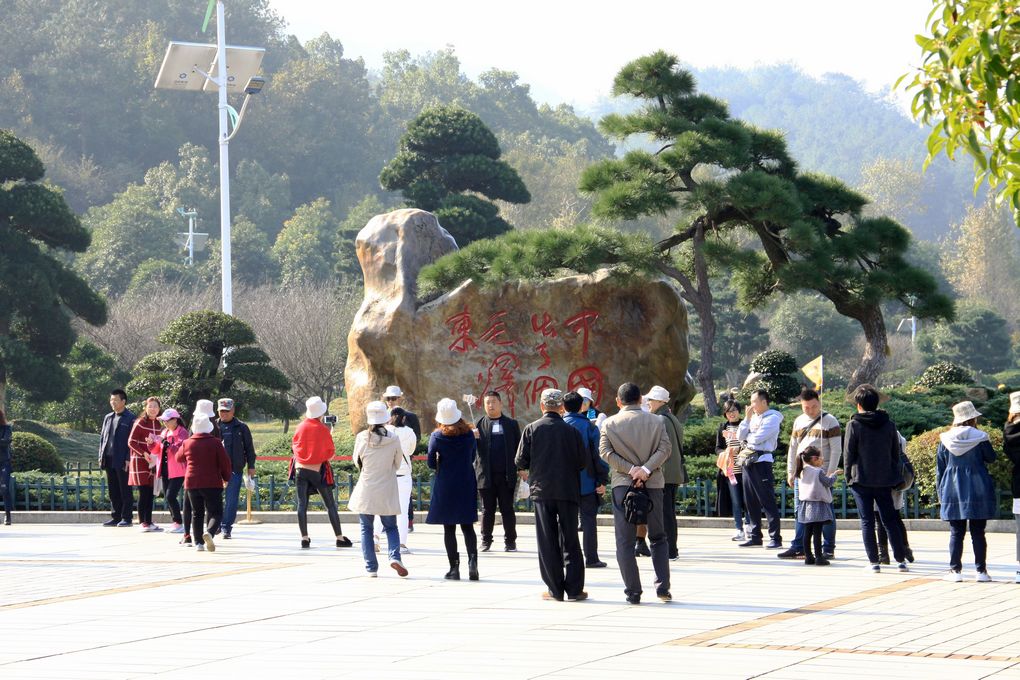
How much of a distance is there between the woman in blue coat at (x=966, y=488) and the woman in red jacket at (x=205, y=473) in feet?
22.5

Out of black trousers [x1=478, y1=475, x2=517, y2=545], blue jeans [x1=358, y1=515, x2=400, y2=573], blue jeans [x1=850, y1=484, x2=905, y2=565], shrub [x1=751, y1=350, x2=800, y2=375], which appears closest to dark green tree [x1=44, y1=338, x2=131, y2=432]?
shrub [x1=751, y1=350, x2=800, y2=375]

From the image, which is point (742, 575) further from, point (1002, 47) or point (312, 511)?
point (312, 511)

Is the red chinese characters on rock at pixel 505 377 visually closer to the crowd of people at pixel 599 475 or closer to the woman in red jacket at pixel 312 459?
the crowd of people at pixel 599 475

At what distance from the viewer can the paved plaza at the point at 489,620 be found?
740 cm

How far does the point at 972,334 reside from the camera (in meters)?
54.2

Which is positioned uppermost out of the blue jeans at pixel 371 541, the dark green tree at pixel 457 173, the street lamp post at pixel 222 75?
the street lamp post at pixel 222 75

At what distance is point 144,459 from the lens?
16578 mm

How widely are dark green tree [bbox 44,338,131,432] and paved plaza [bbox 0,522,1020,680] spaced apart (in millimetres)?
21162

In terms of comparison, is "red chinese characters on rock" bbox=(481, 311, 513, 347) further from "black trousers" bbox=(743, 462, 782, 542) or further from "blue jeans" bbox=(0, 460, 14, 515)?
"black trousers" bbox=(743, 462, 782, 542)

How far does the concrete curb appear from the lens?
48.9 ft

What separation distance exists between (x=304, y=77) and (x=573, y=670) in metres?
81.2

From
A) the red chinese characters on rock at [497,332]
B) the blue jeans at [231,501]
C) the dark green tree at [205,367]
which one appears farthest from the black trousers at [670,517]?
the dark green tree at [205,367]

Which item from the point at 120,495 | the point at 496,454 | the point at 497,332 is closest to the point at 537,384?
the point at 497,332

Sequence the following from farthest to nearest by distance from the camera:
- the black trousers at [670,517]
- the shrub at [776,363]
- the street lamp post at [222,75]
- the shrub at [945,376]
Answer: the street lamp post at [222,75] < the shrub at [945,376] < the shrub at [776,363] < the black trousers at [670,517]
